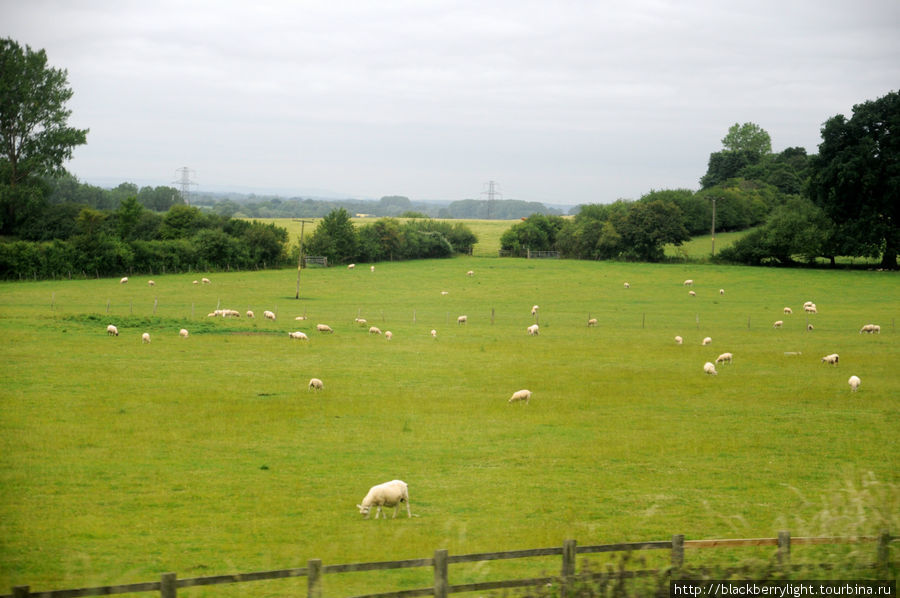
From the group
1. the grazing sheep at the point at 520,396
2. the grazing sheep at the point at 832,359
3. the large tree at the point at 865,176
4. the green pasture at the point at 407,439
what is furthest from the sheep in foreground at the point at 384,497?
the large tree at the point at 865,176

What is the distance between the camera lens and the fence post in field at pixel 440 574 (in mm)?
8984

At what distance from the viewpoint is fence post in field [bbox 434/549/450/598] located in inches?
354

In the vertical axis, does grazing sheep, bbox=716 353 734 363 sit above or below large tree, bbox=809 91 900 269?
below

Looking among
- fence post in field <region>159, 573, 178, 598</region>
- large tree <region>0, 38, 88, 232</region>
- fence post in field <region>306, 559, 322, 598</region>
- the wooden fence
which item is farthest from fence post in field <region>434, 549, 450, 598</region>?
large tree <region>0, 38, 88, 232</region>

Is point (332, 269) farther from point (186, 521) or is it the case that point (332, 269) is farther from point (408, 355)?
point (186, 521)

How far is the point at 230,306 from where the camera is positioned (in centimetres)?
6525

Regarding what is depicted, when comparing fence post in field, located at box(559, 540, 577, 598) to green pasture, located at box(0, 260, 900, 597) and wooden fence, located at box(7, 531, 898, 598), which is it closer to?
wooden fence, located at box(7, 531, 898, 598)

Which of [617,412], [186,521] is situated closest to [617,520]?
[186,521]

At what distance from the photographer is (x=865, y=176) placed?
8631cm

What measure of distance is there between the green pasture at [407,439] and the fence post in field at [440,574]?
4.19 meters

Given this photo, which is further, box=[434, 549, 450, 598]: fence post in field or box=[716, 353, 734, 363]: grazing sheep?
box=[716, 353, 734, 363]: grazing sheep

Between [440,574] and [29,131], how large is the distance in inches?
3377

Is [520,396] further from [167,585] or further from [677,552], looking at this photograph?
[167,585]

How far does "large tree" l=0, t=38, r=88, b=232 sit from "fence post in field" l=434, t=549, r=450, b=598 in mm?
68598
